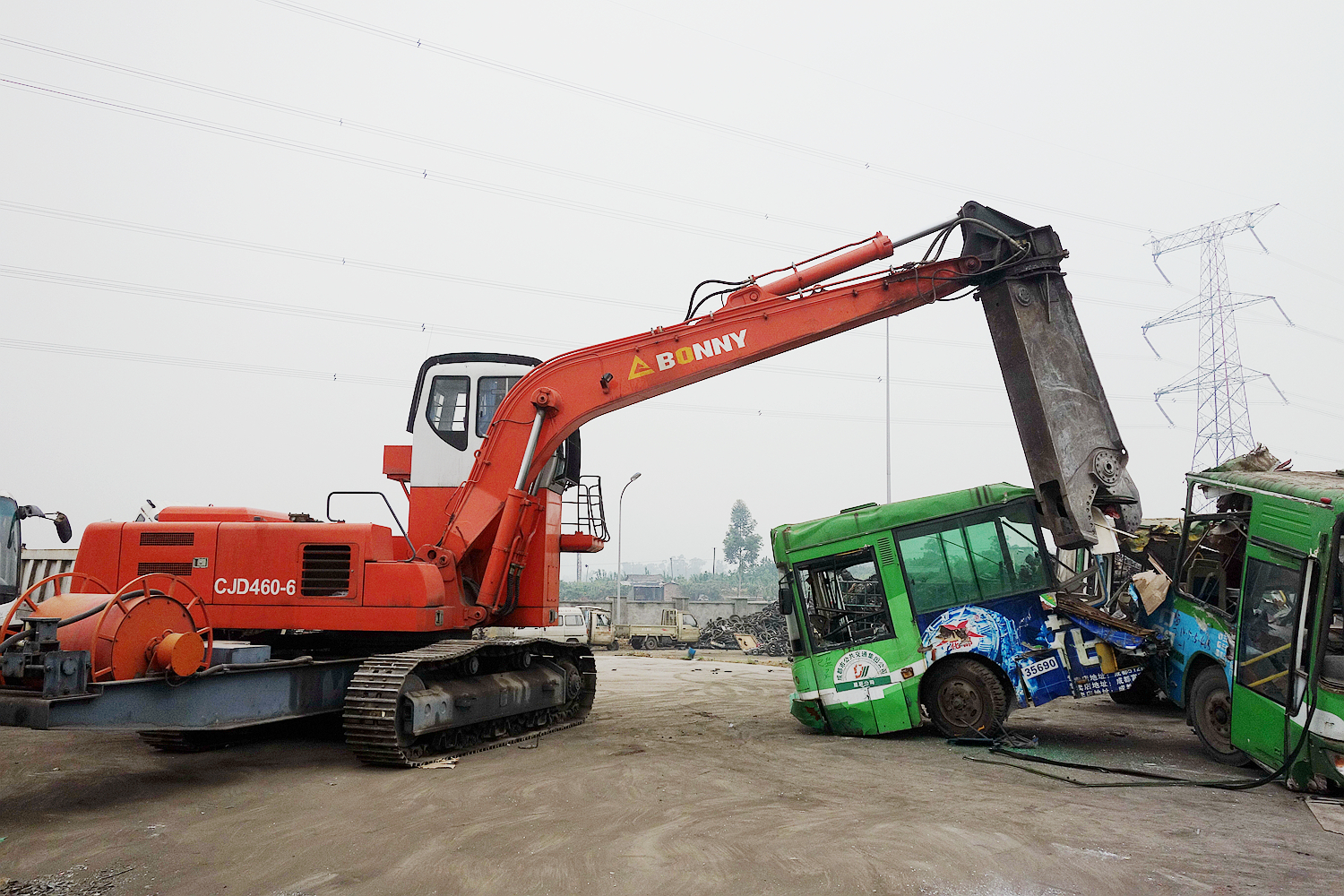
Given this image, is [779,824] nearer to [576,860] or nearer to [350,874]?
[576,860]

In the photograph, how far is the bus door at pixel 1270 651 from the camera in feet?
23.6

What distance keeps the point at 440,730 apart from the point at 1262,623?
748 centimetres

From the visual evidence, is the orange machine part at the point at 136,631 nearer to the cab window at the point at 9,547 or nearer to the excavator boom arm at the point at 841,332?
the excavator boom arm at the point at 841,332

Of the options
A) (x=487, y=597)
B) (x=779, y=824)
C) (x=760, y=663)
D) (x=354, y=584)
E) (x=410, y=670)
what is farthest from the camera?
(x=760, y=663)

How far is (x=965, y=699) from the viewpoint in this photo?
988cm

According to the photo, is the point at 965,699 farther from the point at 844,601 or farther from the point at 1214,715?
the point at 1214,715

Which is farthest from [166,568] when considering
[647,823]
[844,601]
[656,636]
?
[656,636]

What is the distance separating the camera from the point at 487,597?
1005 cm

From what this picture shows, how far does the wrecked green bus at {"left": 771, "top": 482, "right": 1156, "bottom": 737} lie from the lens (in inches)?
380

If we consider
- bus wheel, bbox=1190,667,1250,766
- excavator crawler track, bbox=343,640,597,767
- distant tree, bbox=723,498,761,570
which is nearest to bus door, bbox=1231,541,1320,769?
bus wheel, bbox=1190,667,1250,766

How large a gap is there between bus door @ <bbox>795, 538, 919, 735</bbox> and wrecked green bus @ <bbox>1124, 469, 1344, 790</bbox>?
2.65 metres

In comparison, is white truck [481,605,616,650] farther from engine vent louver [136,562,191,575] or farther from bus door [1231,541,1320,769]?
bus door [1231,541,1320,769]

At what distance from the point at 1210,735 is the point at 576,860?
6.43 metres

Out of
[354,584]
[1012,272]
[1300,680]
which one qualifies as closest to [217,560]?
[354,584]
